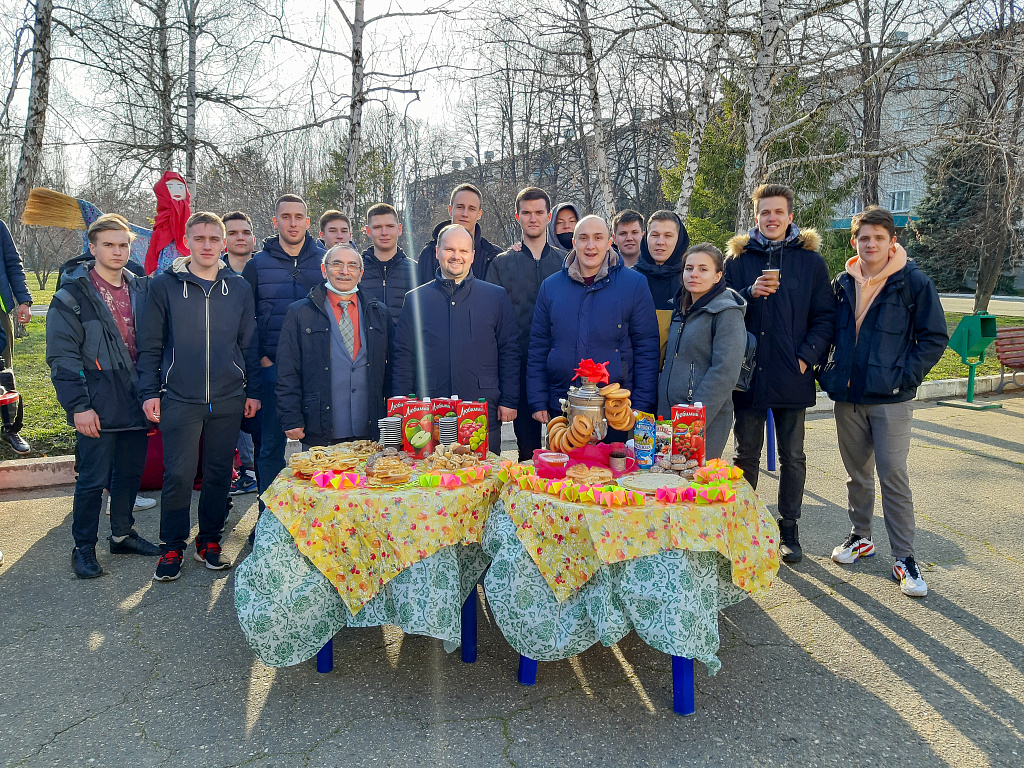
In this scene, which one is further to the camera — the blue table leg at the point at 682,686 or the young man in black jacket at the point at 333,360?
the young man in black jacket at the point at 333,360

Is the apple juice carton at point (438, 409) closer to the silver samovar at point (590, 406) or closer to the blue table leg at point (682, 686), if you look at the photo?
the silver samovar at point (590, 406)

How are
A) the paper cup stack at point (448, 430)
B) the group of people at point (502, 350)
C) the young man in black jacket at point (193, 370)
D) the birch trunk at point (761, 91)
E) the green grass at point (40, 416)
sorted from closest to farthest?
the paper cup stack at point (448, 430) < the group of people at point (502, 350) < the young man in black jacket at point (193, 370) < the green grass at point (40, 416) < the birch trunk at point (761, 91)

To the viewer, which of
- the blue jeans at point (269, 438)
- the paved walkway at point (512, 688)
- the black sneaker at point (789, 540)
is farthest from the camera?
the blue jeans at point (269, 438)

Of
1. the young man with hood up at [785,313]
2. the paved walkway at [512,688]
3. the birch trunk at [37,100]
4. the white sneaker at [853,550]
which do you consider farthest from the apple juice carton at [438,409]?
the birch trunk at [37,100]

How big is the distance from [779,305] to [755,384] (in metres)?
0.50

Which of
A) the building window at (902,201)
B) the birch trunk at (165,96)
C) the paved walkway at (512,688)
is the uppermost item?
the building window at (902,201)

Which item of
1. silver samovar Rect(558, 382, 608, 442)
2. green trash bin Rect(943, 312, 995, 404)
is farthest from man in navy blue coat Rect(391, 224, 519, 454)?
green trash bin Rect(943, 312, 995, 404)

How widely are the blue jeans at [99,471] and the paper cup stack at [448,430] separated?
2.24 metres

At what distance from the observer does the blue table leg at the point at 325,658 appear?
118 inches

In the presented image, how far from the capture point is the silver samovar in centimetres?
298

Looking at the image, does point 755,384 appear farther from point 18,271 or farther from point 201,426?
point 18,271

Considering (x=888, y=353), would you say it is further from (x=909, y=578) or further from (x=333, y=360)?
(x=333, y=360)

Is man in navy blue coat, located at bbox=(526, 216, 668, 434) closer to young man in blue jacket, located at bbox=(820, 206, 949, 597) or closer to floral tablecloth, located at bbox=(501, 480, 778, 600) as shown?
floral tablecloth, located at bbox=(501, 480, 778, 600)

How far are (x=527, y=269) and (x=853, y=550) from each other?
2.79m
